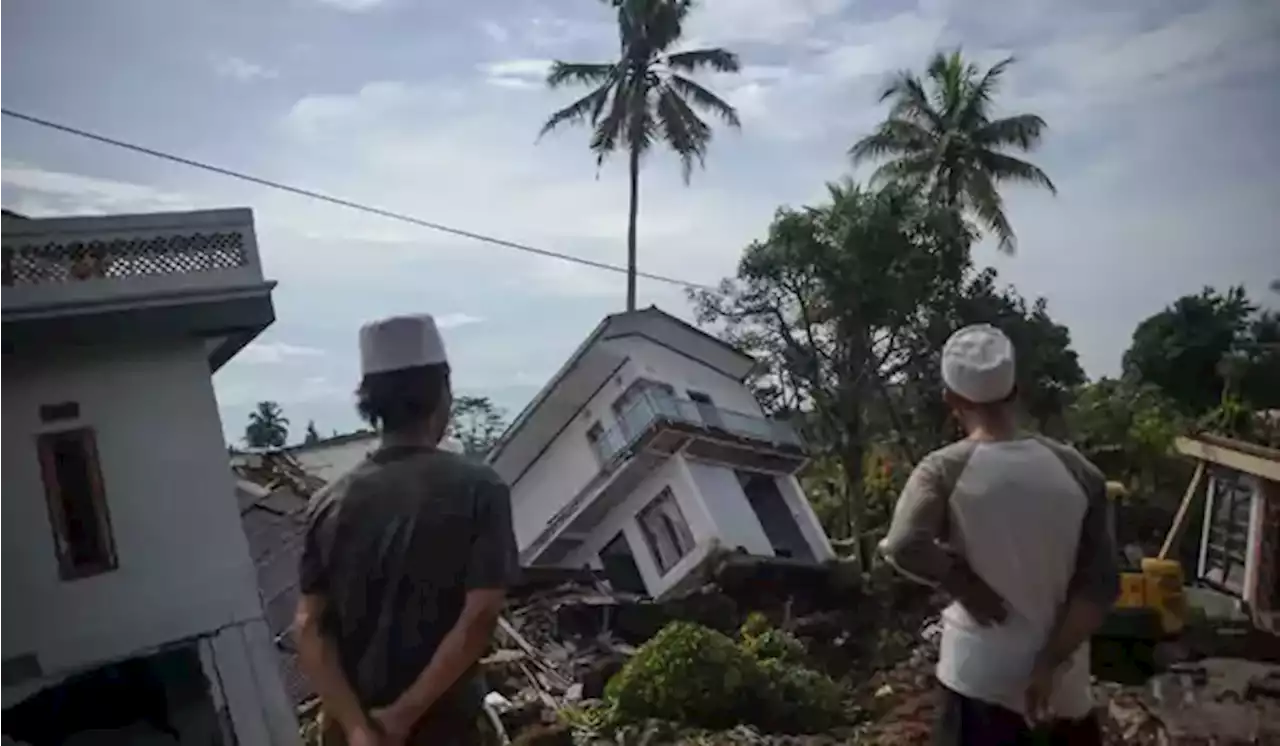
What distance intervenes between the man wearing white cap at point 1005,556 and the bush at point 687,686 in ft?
5.93

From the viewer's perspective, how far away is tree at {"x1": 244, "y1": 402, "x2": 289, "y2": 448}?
8.02 feet

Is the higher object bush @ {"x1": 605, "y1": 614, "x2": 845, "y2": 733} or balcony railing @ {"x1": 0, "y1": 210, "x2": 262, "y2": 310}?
balcony railing @ {"x1": 0, "y1": 210, "x2": 262, "y2": 310}

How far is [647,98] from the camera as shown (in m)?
3.61

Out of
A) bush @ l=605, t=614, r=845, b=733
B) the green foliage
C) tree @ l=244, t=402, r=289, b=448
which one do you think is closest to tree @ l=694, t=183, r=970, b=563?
the green foliage

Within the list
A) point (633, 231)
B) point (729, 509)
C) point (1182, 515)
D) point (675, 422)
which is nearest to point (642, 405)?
point (675, 422)

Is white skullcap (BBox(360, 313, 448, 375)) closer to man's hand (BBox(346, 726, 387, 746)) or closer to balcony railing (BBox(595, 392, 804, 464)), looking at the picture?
man's hand (BBox(346, 726, 387, 746))

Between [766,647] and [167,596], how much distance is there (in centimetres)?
215

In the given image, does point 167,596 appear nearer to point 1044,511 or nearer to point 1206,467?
point 1044,511

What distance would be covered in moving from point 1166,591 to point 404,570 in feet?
8.72

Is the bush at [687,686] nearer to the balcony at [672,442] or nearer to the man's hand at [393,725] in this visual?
the balcony at [672,442]

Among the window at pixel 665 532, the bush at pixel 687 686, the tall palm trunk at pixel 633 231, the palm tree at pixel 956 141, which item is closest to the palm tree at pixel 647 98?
the tall palm trunk at pixel 633 231

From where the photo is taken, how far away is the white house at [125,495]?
1986 millimetres

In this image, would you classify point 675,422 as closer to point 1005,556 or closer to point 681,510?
point 681,510

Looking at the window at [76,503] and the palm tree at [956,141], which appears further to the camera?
the palm tree at [956,141]
